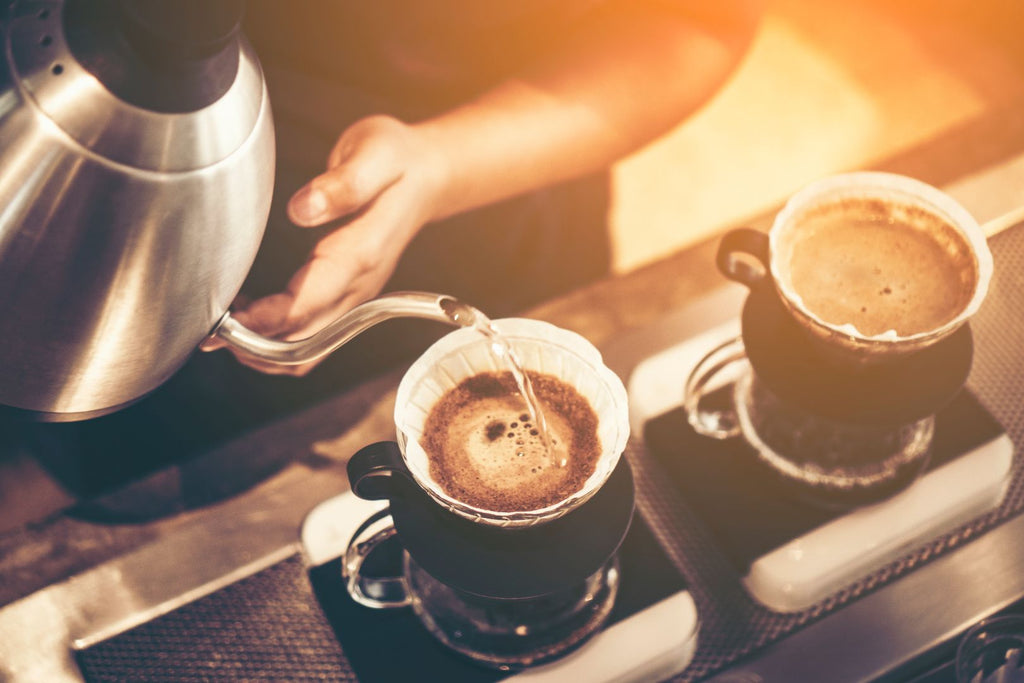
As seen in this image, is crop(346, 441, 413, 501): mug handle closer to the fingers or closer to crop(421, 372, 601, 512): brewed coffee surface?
crop(421, 372, 601, 512): brewed coffee surface

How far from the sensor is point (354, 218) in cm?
95

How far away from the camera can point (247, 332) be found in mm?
669

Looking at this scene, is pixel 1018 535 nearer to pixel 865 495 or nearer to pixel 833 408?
pixel 865 495

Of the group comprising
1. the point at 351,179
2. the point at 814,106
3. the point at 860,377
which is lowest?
the point at 814,106

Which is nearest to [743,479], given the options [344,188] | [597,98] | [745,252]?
[745,252]

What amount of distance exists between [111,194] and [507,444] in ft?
1.12

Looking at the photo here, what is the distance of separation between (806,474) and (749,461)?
0.17 feet

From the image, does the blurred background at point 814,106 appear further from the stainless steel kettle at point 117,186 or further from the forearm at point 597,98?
the stainless steel kettle at point 117,186

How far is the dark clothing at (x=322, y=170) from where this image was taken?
3.52 feet

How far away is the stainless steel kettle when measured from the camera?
18.3 inches

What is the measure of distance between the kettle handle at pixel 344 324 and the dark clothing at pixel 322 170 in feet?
1.45

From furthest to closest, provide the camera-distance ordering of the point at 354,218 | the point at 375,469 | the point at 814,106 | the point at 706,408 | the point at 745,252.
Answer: the point at 814,106, the point at 354,218, the point at 706,408, the point at 745,252, the point at 375,469

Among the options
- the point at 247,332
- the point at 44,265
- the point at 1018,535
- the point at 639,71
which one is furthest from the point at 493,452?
the point at 639,71

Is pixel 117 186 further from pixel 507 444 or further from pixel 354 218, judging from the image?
pixel 354 218
